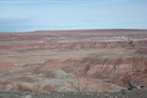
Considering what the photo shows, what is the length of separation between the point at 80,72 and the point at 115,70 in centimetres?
789

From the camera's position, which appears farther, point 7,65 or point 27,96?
point 7,65

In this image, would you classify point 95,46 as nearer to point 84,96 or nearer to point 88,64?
point 88,64

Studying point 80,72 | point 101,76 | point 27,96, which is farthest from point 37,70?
point 27,96

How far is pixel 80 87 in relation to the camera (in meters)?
25.9

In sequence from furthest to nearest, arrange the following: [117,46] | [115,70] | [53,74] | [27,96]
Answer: [117,46], [115,70], [53,74], [27,96]

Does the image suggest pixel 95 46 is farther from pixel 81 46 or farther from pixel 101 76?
pixel 101 76

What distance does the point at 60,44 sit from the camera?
125 meters

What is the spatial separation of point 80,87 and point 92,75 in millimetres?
32935

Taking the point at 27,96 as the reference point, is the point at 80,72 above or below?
below

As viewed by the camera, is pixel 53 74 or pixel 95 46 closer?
pixel 53 74

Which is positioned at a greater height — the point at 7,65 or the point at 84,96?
the point at 84,96

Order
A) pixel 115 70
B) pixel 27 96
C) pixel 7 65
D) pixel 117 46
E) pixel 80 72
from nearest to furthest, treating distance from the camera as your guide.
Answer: pixel 27 96 < pixel 115 70 < pixel 80 72 < pixel 7 65 < pixel 117 46

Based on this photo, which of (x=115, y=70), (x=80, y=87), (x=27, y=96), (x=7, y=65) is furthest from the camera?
(x=7, y=65)

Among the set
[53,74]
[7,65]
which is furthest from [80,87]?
[7,65]
